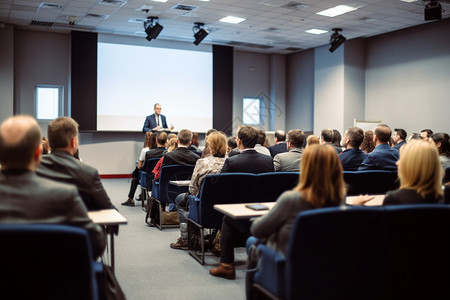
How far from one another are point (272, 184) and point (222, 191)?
45 centimetres

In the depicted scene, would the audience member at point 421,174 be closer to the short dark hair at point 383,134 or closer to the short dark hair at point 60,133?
the short dark hair at point 60,133

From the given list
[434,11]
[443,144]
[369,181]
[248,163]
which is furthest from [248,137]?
[434,11]

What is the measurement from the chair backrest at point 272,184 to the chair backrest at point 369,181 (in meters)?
0.56

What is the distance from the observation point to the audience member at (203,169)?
4.22 meters

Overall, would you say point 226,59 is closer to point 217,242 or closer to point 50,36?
point 50,36

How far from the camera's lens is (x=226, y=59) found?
12500 mm

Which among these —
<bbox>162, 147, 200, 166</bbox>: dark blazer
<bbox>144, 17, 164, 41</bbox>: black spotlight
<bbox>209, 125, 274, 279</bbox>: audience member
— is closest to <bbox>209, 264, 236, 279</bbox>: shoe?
<bbox>209, 125, 274, 279</bbox>: audience member

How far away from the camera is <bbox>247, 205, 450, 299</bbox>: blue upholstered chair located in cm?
192

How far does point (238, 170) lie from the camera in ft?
13.2

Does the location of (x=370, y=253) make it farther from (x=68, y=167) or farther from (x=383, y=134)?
(x=383, y=134)

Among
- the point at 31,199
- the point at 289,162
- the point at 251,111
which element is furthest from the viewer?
the point at 251,111

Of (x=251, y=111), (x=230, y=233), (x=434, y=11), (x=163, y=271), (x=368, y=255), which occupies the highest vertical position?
(x=434, y=11)

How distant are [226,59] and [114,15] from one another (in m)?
3.98

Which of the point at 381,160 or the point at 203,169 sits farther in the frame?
the point at 381,160
